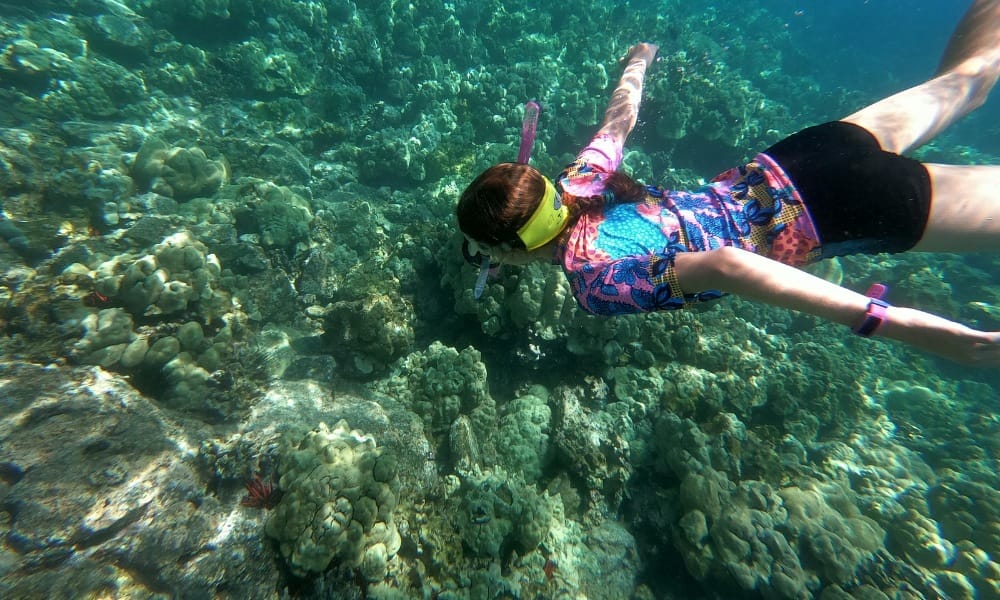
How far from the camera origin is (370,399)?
14.6ft

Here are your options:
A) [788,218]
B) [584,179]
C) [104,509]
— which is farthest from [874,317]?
[104,509]

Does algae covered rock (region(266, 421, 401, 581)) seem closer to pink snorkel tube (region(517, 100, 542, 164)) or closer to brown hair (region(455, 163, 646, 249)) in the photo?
brown hair (region(455, 163, 646, 249))

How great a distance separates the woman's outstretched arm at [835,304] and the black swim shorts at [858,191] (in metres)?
0.76

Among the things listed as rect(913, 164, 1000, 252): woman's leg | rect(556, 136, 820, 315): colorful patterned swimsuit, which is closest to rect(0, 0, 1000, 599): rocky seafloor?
rect(556, 136, 820, 315): colorful patterned swimsuit

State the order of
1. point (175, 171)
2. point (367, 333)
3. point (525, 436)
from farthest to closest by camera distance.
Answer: point (175, 171) < point (367, 333) < point (525, 436)

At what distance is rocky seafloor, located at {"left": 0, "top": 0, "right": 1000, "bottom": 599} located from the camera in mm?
3078

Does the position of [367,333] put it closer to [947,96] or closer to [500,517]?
[500,517]

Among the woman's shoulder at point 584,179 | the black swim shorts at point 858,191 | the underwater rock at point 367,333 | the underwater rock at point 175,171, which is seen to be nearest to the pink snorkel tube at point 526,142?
the woman's shoulder at point 584,179

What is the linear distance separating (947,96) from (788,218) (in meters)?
1.70

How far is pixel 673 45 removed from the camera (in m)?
→ 13.7

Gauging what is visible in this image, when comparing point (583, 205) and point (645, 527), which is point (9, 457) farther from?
point (645, 527)

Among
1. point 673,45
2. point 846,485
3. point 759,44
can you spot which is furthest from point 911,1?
point 846,485

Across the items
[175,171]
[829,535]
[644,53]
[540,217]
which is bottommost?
[829,535]

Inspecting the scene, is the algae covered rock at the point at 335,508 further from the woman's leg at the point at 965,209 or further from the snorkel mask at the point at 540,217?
the woman's leg at the point at 965,209
